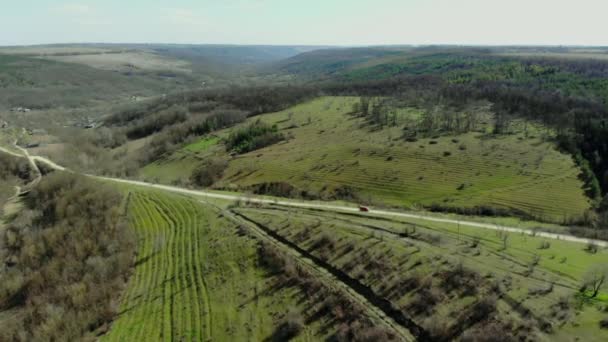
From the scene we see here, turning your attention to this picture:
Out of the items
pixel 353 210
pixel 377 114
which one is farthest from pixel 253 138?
pixel 353 210

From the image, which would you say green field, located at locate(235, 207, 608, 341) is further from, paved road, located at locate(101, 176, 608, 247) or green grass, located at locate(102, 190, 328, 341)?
green grass, located at locate(102, 190, 328, 341)

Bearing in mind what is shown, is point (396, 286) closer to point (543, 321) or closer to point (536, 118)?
point (543, 321)

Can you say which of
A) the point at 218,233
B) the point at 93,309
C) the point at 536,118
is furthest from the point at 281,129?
the point at 93,309

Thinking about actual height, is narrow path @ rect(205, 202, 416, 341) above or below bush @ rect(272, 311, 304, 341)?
above

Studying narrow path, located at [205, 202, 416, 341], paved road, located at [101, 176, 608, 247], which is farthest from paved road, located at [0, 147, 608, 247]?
narrow path, located at [205, 202, 416, 341]

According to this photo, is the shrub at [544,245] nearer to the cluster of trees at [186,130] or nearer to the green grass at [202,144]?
the green grass at [202,144]

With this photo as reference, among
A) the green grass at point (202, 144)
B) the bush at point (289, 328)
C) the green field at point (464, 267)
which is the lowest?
the green grass at point (202, 144)

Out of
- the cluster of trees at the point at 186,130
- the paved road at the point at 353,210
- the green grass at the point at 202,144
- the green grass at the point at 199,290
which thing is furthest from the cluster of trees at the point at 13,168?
the green grass at the point at 199,290

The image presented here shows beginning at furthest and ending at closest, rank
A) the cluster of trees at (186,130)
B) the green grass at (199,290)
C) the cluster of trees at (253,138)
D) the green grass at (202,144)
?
the cluster of trees at (186,130), the green grass at (202,144), the cluster of trees at (253,138), the green grass at (199,290)

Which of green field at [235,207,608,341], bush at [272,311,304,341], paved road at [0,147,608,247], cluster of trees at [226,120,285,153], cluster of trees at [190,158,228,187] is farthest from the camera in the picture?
cluster of trees at [226,120,285,153]
